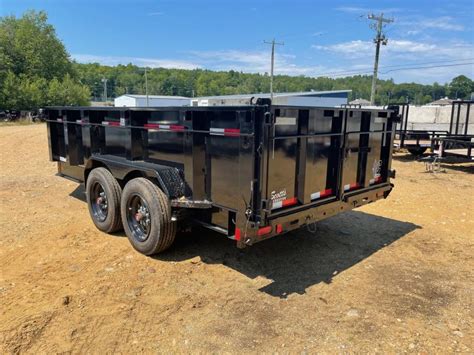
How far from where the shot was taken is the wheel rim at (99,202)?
18.6 ft

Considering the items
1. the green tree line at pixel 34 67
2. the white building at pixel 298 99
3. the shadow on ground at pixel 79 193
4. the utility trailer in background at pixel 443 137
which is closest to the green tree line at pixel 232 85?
the white building at pixel 298 99

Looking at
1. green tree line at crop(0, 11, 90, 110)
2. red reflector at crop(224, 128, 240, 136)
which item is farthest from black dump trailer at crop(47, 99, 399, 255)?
green tree line at crop(0, 11, 90, 110)

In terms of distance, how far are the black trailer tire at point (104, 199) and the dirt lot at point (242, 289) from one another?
0.23 m

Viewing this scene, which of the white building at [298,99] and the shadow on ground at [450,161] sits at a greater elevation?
the white building at [298,99]

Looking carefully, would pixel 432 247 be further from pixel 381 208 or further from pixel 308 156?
pixel 308 156

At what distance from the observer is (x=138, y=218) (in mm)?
4758

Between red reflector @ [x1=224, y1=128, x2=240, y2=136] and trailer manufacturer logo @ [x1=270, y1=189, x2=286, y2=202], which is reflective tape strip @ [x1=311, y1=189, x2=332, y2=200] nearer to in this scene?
trailer manufacturer logo @ [x1=270, y1=189, x2=286, y2=202]

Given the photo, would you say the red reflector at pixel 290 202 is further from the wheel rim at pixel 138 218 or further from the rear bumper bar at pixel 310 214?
the wheel rim at pixel 138 218

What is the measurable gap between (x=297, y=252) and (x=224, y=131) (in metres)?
2.14

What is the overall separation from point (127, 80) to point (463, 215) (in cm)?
14695

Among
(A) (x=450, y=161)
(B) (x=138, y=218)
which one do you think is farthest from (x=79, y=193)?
(A) (x=450, y=161)

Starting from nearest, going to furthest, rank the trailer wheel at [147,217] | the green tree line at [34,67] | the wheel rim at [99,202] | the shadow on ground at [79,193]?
the trailer wheel at [147,217], the wheel rim at [99,202], the shadow on ground at [79,193], the green tree line at [34,67]

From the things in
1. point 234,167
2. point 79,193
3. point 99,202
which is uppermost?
point 234,167

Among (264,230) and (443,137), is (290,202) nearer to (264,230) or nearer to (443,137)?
(264,230)
